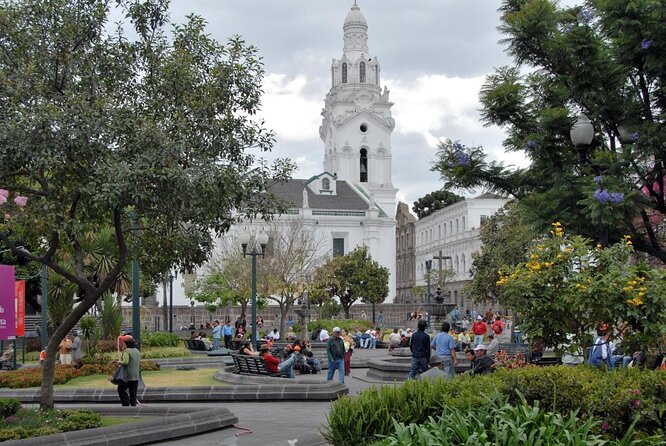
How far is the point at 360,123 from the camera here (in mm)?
81312

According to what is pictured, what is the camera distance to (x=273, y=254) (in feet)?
170

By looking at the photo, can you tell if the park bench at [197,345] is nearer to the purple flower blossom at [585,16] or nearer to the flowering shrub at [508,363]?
the flowering shrub at [508,363]

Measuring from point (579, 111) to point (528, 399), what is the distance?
7696 millimetres

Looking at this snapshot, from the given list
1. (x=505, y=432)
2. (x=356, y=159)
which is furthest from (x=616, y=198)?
(x=356, y=159)

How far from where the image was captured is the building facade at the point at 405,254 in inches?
3676

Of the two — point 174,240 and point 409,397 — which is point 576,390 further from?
point 174,240

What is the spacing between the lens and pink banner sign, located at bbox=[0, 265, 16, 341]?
1837 centimetres

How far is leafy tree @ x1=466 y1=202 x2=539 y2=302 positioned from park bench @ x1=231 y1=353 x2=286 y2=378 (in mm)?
22888

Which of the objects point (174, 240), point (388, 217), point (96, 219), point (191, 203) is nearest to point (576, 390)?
point (191, 203)

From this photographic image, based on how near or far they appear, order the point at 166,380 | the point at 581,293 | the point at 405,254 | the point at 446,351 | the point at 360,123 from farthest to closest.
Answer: the point at 405,254 < the point at 360,123 < the point at 166,380 < the point at 446,351 < the point at 581,293

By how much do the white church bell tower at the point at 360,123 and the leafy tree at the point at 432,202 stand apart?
55.4 ft

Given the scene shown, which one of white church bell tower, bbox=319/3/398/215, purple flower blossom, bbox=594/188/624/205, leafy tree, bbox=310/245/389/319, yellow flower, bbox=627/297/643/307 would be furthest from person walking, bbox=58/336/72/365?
white church bell tower, bbox=319/3/398/215

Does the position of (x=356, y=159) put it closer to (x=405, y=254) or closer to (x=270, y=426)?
(x=405, y=254)

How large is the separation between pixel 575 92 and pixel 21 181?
858cm
